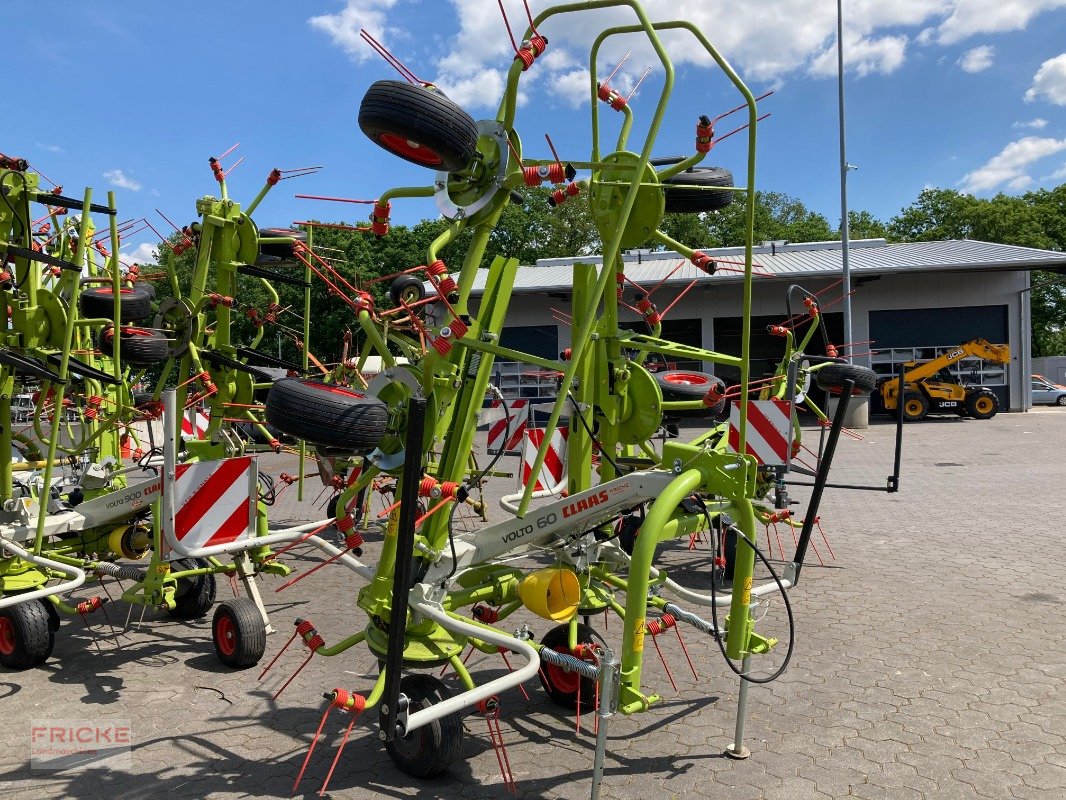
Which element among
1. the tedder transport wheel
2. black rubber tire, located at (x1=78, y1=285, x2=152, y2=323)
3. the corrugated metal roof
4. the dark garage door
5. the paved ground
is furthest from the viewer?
the dark garage door

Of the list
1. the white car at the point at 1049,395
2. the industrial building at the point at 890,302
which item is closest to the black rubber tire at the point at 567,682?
the industrial building at the point at 890,302

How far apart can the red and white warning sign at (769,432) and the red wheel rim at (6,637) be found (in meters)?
5.19

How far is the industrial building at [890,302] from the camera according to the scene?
2583 cm

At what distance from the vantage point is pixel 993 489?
11953mm

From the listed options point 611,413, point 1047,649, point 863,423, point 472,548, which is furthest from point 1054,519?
point 863,423

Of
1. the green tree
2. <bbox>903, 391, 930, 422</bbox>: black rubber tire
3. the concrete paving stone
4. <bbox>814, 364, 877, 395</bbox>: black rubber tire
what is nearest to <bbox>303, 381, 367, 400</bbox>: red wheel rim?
the concrete paving stone

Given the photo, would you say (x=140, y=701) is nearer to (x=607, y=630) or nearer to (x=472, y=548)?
(x=472, y=548)

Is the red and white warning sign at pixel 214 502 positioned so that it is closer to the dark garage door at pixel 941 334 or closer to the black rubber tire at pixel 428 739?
the black rubber tire at pixel 428 739

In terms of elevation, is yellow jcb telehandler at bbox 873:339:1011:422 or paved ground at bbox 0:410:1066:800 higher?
yellow jcb telehandler at bbox 873:339:1011:422

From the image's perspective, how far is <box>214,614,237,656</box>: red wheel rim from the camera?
5449 mm

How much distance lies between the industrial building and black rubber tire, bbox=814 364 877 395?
60.3ft

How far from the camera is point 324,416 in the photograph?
3379 mm

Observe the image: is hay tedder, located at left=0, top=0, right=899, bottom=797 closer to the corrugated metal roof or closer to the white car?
the corrugated metal roof

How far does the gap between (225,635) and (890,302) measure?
86.6 feet
